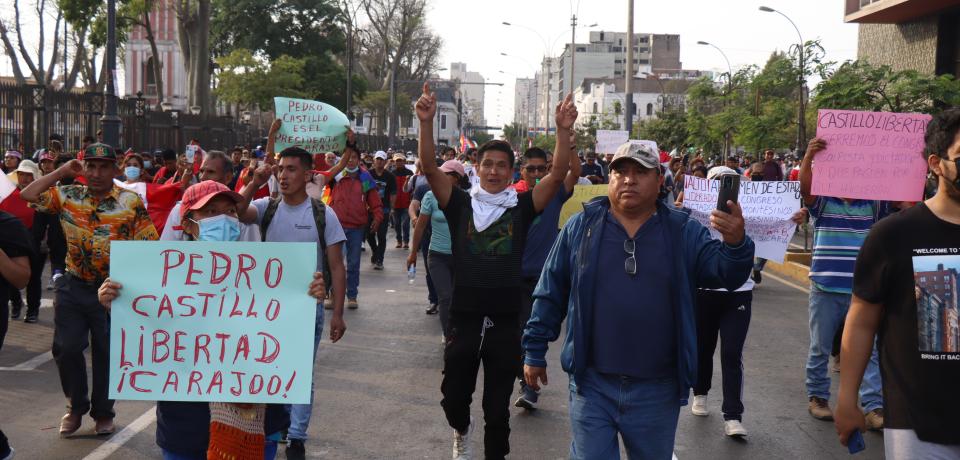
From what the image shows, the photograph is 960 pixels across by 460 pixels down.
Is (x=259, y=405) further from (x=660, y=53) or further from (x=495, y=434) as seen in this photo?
(x=660, y=53)

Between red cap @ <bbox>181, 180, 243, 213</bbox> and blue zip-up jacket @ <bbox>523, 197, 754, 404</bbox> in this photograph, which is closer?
blue zip-up jacket @ <bbox>523, 197, 754, 404</bbox>

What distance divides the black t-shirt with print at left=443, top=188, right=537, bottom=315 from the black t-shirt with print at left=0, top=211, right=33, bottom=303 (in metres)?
2.18

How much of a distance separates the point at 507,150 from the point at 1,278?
2.74 metres

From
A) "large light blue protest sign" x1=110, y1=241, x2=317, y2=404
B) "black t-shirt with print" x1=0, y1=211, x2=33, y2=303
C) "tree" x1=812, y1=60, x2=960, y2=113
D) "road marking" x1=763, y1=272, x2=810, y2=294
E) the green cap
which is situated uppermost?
"tree" x1=812, y1=60, x2=960, y2=113

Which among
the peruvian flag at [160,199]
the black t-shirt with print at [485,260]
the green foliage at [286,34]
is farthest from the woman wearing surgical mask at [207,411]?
the green foliage at [286,34]

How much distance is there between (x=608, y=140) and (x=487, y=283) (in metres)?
17.6

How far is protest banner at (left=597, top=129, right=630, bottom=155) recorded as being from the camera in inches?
861

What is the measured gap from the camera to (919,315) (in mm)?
3486

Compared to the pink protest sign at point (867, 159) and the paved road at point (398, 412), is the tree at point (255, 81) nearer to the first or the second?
the paved road at point (398, 412)

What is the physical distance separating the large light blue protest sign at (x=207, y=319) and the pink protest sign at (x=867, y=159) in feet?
11.8

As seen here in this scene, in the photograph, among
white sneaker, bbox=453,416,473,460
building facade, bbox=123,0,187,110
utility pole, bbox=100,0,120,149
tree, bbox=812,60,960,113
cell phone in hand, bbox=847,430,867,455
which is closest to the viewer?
cell phone in hand, bbox=847,430,867,455

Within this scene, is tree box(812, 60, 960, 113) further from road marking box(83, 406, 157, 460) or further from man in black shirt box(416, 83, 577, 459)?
road marking box(83, 406, 157, 460)

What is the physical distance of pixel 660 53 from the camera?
458 ft

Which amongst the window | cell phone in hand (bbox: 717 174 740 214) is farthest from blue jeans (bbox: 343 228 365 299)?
the window
